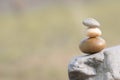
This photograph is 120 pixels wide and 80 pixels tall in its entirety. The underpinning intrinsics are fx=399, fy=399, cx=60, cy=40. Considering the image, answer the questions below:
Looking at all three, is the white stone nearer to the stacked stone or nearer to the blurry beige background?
the stacked stone

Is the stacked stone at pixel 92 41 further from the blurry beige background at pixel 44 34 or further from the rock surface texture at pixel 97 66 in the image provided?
the blurry beige background at pixel 44 34

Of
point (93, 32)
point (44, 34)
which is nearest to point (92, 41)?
point (93, 32)

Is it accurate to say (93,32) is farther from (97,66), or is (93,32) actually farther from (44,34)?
(44,34)

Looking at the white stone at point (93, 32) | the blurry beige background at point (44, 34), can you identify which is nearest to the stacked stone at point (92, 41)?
the white stone at point (93, 32)

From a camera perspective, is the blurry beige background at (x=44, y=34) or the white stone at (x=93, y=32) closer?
the white stone at (x=93, y=32)

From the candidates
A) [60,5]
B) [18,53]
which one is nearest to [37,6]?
[60,5]

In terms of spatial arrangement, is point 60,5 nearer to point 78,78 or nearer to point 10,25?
point 10,25
